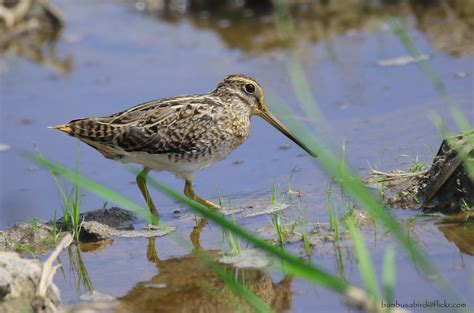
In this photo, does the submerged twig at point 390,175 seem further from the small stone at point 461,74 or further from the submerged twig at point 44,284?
the small stone at point 461,74

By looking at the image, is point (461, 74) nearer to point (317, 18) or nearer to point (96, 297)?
point (317, 18)

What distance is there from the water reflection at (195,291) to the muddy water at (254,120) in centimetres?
1

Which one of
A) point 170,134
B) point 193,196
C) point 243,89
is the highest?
point 243,89

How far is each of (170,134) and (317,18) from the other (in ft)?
17.2

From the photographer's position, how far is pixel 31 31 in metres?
11.3

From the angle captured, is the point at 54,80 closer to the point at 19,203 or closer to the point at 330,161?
the point at 19,203

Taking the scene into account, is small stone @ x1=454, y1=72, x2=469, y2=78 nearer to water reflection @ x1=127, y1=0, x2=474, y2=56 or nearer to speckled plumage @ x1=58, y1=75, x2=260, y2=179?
water reflection @ x1=127, y1=0, x2=474, y2=56

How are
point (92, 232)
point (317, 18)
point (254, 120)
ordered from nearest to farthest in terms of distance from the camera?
point (92, 232), point (254, 120), point (317, 18)

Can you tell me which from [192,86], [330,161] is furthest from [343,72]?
[330,161]

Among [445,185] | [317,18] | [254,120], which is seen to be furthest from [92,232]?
[317,18]

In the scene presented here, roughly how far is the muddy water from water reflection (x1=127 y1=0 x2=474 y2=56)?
1.0 inches

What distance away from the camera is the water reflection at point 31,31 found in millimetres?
10727

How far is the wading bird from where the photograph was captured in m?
6.14

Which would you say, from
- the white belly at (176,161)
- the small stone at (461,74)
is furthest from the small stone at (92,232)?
the small stone at (461,74)
